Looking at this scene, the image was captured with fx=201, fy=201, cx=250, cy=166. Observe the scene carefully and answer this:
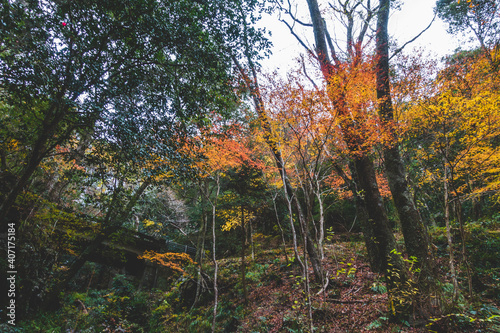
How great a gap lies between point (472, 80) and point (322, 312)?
10113mm

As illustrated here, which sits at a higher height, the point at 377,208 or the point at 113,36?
the point at 113,36

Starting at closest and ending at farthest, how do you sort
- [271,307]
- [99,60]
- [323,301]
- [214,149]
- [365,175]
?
[99,60] < [365,175] < [323,301] < [271,307] < [214,149]

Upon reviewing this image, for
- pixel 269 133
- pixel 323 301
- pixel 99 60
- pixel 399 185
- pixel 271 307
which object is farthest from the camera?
pixel 271 307

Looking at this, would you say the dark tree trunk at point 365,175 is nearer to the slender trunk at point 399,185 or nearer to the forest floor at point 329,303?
the slender trunk at point 399,185

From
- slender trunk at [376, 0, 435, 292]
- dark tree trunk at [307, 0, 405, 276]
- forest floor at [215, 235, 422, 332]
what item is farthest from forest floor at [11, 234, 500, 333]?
slender trunk at [376, 0, 435, 292]

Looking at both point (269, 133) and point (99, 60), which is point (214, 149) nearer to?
point (269, 133)

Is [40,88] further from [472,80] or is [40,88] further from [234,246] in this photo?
[234,246]

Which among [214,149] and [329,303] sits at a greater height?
[214,149]

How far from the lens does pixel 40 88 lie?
10.7 ft

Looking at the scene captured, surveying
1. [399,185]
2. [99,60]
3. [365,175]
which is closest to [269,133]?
[365,175]

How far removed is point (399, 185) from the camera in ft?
15.9

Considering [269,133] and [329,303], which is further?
[269,133]

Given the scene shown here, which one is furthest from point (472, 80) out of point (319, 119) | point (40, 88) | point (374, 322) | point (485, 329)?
point (40, 88)

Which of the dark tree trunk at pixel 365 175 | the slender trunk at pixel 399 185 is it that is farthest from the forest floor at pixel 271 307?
the slender trunk at pixel 399 185
